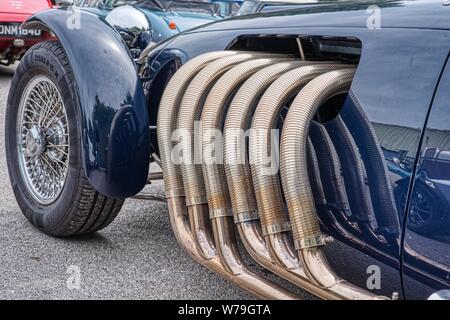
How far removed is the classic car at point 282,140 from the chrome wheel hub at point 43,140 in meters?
0.02

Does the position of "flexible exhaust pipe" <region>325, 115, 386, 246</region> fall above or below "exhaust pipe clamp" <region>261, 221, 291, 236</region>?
above

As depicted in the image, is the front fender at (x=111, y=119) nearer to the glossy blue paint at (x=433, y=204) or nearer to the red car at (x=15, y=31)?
the glossy blue paint at (x=433, y=204)

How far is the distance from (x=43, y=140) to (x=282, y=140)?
5.20 ft

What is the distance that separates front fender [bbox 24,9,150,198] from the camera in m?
2.79

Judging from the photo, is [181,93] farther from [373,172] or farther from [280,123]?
[373,172]

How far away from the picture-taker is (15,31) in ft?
29.5

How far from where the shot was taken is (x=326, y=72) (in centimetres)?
240

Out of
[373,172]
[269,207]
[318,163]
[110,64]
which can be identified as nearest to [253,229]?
[269,207]

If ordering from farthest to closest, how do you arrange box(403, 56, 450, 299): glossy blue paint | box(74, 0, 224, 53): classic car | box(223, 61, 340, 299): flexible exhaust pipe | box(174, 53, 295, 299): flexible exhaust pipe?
1. box(74, 0, 224, 53): classic car
2. box(174, 53, 295, 299): flexible exhaust pipe
3. box(223, 61, 340, 299): flexible exhaust pipe
4. box(403, 56, 450, 299): glossy blue paint

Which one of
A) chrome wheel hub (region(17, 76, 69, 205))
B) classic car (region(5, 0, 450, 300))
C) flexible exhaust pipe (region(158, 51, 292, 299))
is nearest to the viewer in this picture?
classic car (region(5, 0, 450, 300))

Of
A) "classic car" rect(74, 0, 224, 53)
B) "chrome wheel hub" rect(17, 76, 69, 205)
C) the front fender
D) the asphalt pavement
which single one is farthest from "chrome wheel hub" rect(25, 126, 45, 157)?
"classic car" rect(74, 0, 224, 53)

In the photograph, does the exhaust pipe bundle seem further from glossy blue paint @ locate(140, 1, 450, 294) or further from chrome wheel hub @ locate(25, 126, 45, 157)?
chrome wheel hub @ locate(25, 126, 45, 157)

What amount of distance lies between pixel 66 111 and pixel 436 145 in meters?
1.76

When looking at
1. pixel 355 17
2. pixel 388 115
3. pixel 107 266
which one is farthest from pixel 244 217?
pixel 107 266
